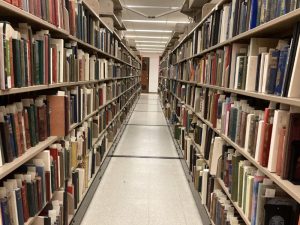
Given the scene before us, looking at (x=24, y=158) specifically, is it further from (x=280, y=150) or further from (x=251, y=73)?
(x=251, y=73)

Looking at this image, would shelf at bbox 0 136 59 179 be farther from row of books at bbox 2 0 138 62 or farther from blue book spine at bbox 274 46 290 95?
blue book spine at bbox 274 46 290 95

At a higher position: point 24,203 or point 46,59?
point 46,59

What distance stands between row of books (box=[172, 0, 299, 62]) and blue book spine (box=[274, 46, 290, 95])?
0.18 m

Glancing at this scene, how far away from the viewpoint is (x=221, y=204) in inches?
85.8

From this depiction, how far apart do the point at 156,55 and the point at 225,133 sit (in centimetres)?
1904

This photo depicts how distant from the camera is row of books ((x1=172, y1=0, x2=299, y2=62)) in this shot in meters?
1.41

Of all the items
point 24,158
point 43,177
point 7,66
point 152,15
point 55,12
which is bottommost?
point 43,177

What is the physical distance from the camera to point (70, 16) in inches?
90.9

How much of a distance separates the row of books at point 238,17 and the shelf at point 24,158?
1.44 meters

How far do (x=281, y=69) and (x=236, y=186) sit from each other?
0.90 metres

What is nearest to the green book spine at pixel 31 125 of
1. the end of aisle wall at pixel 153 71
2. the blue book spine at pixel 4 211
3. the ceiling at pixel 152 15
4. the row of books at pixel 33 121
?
the row of books at pixel 33 121

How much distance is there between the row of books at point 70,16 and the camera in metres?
1.64

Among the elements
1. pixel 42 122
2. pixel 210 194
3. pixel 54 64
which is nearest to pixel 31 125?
pixel 42 122

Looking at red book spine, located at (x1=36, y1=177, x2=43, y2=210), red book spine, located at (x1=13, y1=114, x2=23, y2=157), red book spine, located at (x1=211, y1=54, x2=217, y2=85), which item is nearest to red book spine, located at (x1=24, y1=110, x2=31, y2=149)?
red book spine, located at (x1=13, y1=114, x2=23, y2=157)
